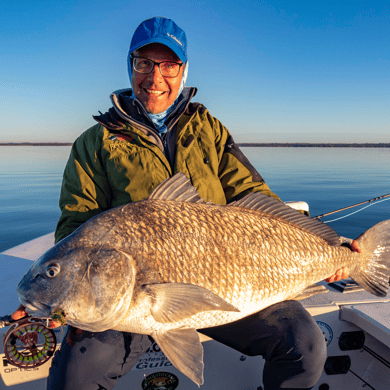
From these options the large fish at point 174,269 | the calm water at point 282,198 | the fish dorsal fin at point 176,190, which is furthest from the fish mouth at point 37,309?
the calm water at point 282,198

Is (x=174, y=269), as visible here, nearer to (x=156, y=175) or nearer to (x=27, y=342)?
(x=156, y=175)

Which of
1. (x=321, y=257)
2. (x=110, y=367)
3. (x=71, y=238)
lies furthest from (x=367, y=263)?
(x=71, y=238)

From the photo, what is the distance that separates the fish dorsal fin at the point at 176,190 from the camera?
205 cm

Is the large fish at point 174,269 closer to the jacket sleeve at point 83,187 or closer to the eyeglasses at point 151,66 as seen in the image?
the jacket sleeve at point 83,187

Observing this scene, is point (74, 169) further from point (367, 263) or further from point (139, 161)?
point (367, 263)

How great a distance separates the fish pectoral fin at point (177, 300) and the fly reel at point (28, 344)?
2.64 ft

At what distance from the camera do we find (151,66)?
8.45 feet

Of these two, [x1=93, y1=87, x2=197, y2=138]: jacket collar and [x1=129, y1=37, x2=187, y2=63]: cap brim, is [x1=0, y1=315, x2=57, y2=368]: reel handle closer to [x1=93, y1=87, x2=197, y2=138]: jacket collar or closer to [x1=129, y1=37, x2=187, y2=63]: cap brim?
[x1=93, y1=87, x2=197, y2=138]: jacket collar

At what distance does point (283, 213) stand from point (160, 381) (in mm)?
1510

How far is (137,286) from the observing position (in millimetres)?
1733

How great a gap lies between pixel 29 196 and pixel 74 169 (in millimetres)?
13308

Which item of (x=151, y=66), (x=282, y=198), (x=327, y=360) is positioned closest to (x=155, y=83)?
(x=151, y=66)

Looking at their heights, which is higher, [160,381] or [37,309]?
[37,309]

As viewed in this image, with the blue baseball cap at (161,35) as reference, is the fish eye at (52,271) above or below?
below
